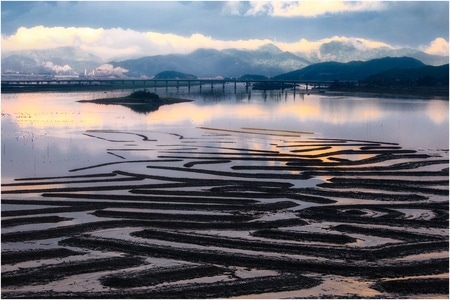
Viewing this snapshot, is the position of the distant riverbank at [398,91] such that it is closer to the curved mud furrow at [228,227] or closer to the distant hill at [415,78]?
the distant hill at [415,78]

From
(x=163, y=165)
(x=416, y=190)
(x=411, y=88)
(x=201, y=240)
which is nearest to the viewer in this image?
(x=201, y=240)

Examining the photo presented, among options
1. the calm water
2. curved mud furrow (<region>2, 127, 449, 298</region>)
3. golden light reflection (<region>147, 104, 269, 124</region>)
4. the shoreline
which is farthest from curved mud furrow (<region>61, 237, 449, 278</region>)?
the shoreline

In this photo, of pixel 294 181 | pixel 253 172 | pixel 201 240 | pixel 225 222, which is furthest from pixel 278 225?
pixel 253 172

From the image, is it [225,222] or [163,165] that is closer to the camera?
[225,222]

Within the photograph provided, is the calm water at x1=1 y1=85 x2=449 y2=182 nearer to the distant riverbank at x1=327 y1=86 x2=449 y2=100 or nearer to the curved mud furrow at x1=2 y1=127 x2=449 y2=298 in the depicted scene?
the curved mud furrow at x1=2 y1=127 x2=449 y2=298

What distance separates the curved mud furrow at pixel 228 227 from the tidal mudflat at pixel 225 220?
4 centimetres

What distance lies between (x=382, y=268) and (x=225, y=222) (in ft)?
13.9

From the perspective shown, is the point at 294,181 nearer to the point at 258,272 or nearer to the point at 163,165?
the point at 163,165

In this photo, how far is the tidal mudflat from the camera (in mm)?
10602

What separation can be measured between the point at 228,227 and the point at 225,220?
2.11 feet

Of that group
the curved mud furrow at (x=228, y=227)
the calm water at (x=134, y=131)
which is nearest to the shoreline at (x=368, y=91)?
the calm water at (x=134, y=131)

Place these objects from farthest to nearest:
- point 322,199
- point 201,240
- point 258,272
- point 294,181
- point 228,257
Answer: point 294,181
point 322,199
point 201,240
point 228,257
point 258,272

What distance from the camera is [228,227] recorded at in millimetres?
13977

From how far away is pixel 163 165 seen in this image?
74.8ft
